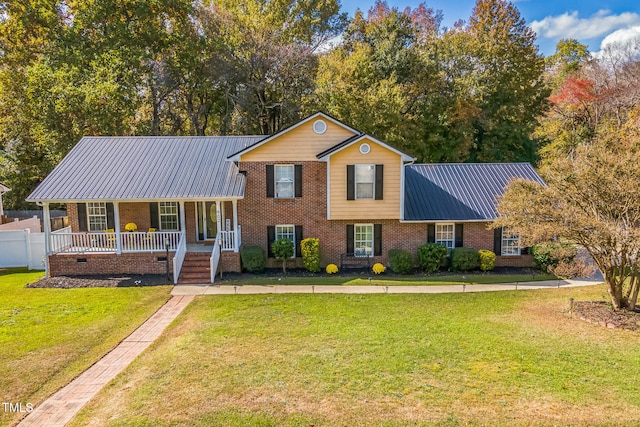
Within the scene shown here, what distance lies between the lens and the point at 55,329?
10484 millimetres

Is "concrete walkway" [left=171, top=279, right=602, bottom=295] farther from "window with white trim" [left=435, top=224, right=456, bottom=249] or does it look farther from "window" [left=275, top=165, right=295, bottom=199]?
"window" [left=275, top=165, right=295, bottom=199]

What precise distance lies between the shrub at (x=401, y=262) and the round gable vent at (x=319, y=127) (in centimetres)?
627

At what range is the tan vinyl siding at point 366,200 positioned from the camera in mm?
17109

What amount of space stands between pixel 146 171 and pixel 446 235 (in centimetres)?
1410

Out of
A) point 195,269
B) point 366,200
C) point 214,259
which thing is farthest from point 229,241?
point 366,200

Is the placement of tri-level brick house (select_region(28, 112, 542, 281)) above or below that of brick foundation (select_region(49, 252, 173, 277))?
above

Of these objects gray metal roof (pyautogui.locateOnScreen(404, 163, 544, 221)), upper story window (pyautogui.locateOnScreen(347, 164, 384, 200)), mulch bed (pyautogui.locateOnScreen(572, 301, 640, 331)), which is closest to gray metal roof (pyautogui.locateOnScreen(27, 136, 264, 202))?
upper story window (pyautogui.locateOnScreen(347, 164, 384, 200))

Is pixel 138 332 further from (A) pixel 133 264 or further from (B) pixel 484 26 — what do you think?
(B) pixel 484 26

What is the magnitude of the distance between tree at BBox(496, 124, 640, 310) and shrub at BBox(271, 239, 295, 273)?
8.86 m

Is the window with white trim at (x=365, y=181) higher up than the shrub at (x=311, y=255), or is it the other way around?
the window with white trim at (x=365, y=181)

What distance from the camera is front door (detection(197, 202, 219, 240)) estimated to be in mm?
18766

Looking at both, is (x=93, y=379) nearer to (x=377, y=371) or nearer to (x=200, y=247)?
(x=377, y=371)

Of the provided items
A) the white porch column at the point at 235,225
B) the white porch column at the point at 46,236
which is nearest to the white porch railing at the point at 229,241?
the white porch column at the point at 235,225

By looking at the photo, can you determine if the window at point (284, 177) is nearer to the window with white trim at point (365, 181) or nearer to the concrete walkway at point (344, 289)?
the window with white trim at point (365, 181)
